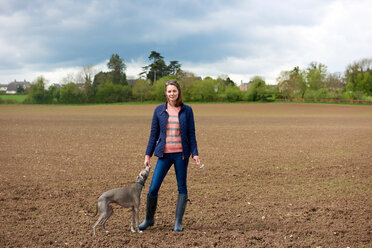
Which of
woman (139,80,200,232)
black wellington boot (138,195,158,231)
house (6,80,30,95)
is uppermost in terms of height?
house (6,80,30,95)

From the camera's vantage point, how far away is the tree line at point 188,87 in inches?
2889

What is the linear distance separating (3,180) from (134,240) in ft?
17.3

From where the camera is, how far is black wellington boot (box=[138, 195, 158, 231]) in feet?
16.1

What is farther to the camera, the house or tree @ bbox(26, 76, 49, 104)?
the house

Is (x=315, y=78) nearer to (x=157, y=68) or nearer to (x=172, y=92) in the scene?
(x=157, y=68)

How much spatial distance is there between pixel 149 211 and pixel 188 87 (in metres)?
75.7

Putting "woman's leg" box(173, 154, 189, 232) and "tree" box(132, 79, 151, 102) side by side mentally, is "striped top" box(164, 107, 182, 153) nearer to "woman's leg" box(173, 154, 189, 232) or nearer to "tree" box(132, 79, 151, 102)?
"woman's leg" box(173, 154, 189, 232)

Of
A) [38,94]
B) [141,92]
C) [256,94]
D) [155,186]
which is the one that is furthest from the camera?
[256,94]

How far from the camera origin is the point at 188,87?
7994cm

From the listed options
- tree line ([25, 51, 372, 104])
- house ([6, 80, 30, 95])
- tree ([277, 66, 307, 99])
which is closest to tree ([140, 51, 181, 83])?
tree line ([25, 51, 372, 104])

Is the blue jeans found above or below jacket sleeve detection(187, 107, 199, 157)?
below

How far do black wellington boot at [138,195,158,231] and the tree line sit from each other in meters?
66.2

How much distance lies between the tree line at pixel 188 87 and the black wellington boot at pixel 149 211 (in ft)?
217

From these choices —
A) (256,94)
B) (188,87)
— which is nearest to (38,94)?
(188,87)
